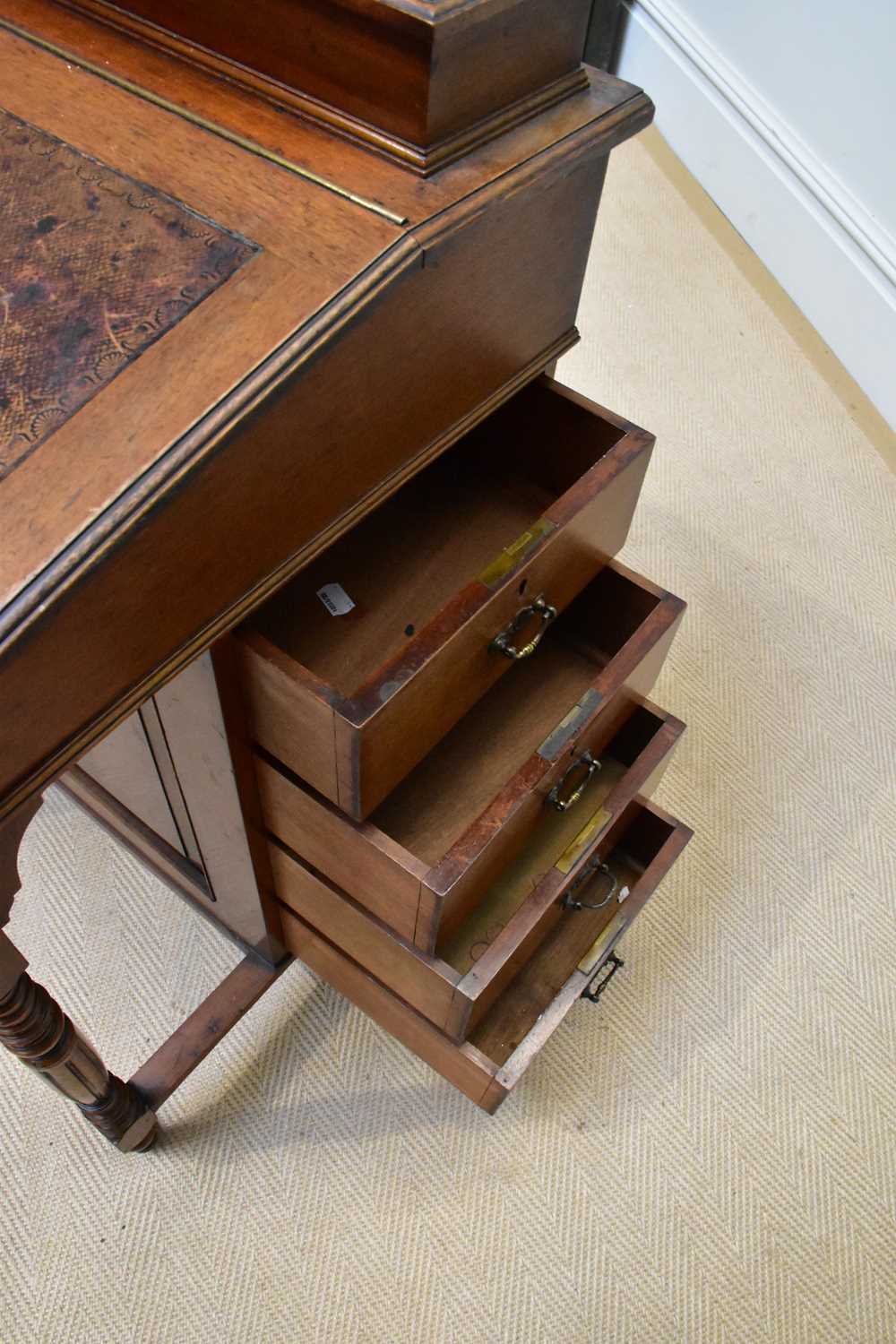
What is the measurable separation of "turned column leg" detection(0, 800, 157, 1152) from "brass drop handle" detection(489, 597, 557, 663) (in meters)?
0.34

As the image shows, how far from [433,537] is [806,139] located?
1.37 metres

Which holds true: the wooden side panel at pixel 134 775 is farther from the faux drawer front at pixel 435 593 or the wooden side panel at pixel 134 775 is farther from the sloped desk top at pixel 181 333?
the sloped desk top at pixel 181 333

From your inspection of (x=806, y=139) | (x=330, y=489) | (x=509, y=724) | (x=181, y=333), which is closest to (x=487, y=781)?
(x=509, y=724)

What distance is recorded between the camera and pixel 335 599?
2.58 feet

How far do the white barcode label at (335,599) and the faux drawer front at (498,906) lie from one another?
22 centimetres

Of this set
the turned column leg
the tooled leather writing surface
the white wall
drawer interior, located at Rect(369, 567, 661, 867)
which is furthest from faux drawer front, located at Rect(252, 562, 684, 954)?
the white wall

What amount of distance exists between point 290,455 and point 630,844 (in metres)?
0.61

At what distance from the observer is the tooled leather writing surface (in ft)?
1.63

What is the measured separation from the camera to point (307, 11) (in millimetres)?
550

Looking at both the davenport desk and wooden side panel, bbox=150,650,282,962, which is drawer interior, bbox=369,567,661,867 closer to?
the davenport desk

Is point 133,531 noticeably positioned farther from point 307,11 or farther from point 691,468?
point 691,468

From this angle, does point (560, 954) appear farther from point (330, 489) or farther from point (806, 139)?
point (806, 139)

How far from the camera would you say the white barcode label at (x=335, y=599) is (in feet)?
2.57

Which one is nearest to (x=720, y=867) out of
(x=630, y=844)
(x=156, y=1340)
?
(x=630, y=844)
